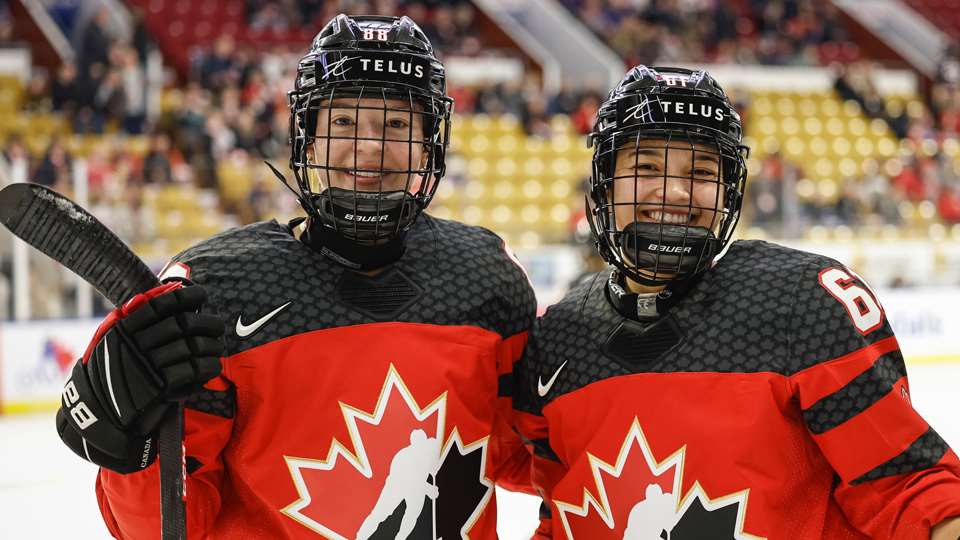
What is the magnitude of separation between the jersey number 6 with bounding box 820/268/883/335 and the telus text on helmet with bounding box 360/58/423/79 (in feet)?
2.33

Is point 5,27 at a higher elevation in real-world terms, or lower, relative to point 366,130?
higher

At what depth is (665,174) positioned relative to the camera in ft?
5.36

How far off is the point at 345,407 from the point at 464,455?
215mm

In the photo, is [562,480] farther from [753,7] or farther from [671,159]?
[753,7]

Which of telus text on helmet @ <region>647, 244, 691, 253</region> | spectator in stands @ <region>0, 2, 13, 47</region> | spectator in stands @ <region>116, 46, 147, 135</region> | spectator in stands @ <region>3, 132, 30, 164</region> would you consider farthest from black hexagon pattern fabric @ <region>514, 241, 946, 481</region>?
spectator in stands @ <region>0, 2, 13, 47</region>

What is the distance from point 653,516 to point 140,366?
2.58 ft

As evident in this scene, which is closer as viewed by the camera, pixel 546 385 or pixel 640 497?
pixel 640 497

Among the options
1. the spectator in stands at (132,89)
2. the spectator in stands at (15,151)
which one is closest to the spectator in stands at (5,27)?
the spectator in stands at (132,89)

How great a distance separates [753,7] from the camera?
14.5 m

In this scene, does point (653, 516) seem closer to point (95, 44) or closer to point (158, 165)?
point (158, 165)

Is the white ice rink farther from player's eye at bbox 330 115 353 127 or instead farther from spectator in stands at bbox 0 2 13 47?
spectator in stands at bbox 0 2 13 47

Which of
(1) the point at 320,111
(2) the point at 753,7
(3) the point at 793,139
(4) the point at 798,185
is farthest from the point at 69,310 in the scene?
(2) the point at 753,7

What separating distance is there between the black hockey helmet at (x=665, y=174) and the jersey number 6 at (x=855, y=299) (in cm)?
18

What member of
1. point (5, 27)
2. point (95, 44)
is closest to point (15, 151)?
point (95, 44)
